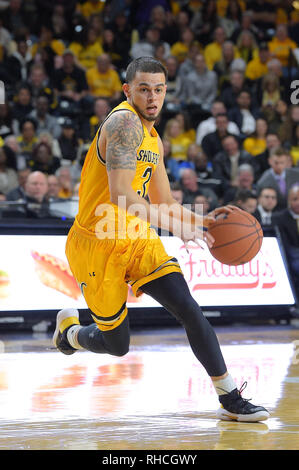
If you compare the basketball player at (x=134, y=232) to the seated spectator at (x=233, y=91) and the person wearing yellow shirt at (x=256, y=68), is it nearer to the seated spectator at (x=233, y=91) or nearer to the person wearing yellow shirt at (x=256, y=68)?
the seated spectator at (x=233, y=91)

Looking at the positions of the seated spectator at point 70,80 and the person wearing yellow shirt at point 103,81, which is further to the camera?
the person wearing yellow shirt at point 103,81

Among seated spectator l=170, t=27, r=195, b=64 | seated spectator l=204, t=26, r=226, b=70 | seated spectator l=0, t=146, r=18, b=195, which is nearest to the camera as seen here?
seated spectator l=0, t=146, r=18, b=195

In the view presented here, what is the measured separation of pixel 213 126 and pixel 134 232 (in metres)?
10.1

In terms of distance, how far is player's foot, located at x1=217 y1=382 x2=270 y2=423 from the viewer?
14.8ft

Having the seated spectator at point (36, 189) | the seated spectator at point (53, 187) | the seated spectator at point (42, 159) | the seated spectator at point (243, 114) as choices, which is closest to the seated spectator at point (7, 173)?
the seated spectator at point (42, 159)

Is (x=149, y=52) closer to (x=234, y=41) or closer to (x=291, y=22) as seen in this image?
(x=234, y=41)

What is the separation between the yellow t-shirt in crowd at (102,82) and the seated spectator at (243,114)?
220cm

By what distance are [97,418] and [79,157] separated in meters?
9.42

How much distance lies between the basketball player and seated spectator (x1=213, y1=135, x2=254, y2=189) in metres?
8.39

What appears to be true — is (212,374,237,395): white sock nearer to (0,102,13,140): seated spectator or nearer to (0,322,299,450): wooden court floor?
(0,322,299,450): wooden court floor

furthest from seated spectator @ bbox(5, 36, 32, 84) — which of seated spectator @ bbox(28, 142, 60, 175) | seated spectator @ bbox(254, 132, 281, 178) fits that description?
seated spectator @ bbox(254, 132, 281, 178)

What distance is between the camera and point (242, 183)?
41.8 ft

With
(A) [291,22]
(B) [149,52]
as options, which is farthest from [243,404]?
(A) [291,22]

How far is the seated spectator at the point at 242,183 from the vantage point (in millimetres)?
12406
